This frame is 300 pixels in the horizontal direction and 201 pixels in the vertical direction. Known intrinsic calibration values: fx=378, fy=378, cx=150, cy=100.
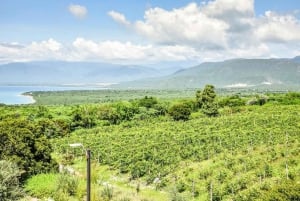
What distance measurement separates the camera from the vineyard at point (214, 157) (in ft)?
74.5

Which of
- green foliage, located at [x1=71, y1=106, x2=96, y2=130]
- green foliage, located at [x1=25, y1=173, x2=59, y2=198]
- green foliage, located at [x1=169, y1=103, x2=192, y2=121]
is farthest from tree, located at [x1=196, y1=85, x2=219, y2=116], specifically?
green foliage, located at [x1=25, y1=173, x2=59, y2=198]

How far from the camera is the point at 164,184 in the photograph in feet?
86.5

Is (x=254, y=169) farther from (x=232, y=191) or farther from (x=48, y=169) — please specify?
(x=48, y=169)

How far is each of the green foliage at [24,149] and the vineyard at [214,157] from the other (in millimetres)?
6298

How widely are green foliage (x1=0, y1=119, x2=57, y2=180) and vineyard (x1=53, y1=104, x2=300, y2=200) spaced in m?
6.30

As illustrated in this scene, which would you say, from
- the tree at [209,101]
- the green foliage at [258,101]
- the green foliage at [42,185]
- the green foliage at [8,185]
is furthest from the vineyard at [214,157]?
the green foliage at [258,101]

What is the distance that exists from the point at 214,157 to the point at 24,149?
1496 centimetres

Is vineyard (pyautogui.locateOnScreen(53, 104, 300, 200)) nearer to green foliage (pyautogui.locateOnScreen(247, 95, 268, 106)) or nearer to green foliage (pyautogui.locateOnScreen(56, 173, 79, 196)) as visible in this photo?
green foliage (pyautogui.locateOnScreen(56, 173, 79, 196))

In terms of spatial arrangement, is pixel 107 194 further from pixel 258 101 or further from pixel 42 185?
pixel 258 101

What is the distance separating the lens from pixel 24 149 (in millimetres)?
27875

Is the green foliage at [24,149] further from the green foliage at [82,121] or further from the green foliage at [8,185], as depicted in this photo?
the green foliage at [82,121]

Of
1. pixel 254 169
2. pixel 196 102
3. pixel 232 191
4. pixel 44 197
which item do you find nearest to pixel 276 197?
pixel 232 191

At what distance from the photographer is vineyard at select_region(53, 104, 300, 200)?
22.7 meters

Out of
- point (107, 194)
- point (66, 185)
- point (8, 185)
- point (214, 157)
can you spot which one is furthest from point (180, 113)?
point (8, 185)
